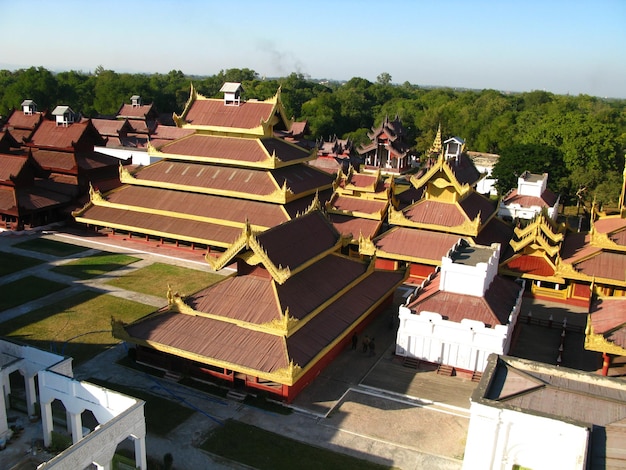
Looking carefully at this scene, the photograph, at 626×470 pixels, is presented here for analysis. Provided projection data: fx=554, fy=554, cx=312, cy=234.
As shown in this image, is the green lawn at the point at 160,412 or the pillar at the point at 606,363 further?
the pillar at the point at 606,363

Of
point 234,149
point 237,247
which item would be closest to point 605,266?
point 237,247

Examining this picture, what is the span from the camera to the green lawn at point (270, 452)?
17.5 m

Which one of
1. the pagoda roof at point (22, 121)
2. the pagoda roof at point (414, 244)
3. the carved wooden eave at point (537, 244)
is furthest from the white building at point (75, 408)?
the pagoda roof at point (22, 121)

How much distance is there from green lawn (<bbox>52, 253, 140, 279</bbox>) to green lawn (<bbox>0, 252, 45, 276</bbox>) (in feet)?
6.48

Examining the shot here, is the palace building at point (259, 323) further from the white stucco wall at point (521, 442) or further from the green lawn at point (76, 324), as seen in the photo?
the white stucco wall at point (521, 442)

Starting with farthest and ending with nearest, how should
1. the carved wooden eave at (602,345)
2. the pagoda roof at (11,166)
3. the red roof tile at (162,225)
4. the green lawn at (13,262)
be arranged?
the pagoda roof at (11,166)
the red roof tile at (162,225)
the green lawn at (13,262)
the carved wooden eave at (602,345)

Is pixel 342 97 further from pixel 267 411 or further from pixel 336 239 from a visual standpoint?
pixel 267 411

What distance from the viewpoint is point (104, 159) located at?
49.0 metres

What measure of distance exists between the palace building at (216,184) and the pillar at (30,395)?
17.3m

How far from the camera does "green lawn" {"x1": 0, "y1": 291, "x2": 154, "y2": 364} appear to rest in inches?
965

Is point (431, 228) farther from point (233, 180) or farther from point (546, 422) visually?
point (546, 422)

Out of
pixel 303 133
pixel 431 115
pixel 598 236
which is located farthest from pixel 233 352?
pixel 431 115

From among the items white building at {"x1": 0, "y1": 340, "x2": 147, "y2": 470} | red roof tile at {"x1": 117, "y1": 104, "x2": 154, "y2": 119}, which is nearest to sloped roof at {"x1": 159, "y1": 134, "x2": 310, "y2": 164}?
white building at {"x1": 0, "y1": 340, "x2": 147, "y2": 470}

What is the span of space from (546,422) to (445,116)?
93842 millimetres
